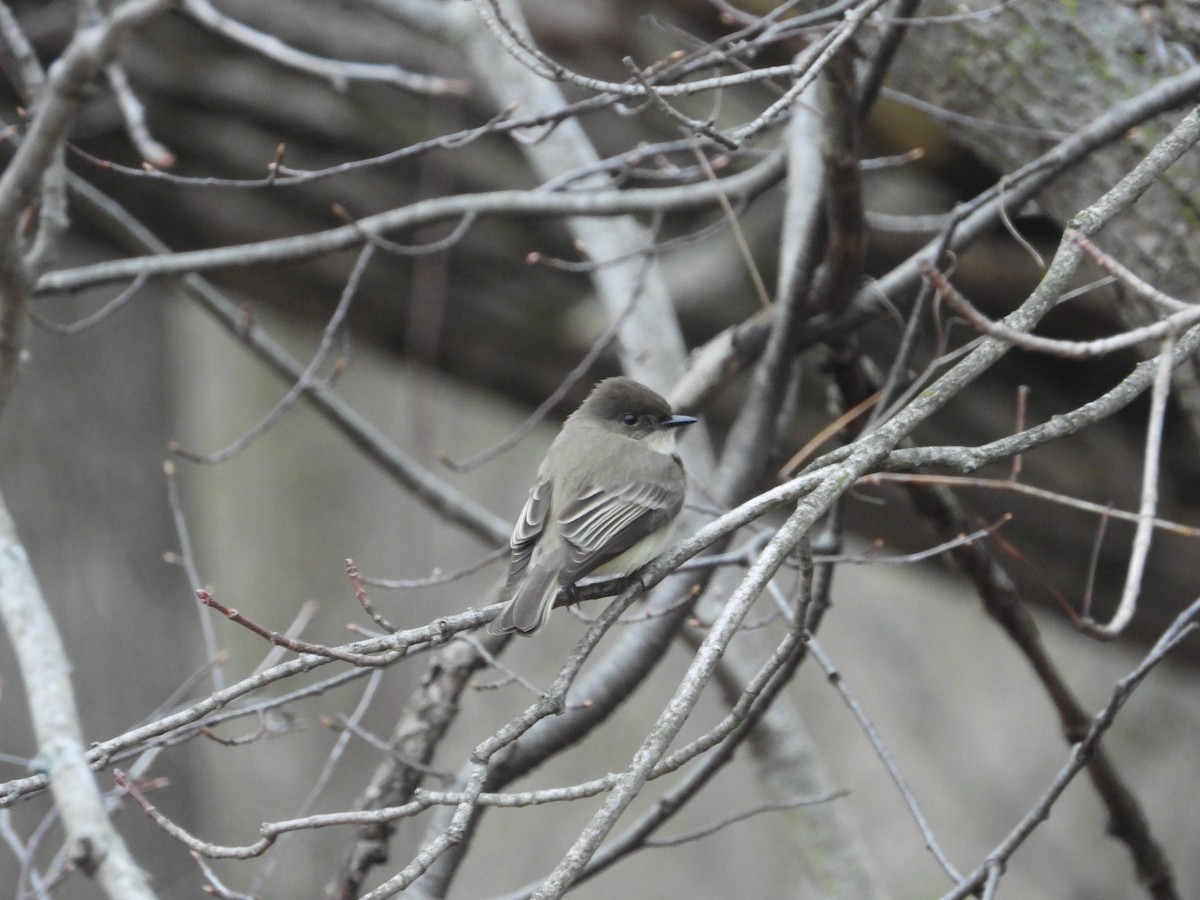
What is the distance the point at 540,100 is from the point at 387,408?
6960 mm

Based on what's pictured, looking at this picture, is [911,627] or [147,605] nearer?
[147,605]

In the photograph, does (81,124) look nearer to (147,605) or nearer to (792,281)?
(147,605)

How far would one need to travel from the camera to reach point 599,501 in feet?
11.1

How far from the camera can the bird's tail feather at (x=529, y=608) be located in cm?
264

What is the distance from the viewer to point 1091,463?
4934 millimetres

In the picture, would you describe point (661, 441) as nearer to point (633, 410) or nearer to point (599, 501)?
point (633, 410)

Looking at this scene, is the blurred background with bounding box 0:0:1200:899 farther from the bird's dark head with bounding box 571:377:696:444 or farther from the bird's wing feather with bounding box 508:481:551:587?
the bird's dark head with bounding box 571:377:696:444

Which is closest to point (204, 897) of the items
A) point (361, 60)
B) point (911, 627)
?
point (361, 60)

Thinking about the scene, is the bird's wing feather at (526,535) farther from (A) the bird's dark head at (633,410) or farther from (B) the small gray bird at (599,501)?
(A) the bird's dark head at (633,410)

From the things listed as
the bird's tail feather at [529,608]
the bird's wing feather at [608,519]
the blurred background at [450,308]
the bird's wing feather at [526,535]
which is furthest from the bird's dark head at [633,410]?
the bird's tail feather at [529,608]

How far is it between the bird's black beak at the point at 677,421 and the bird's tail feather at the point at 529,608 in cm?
80

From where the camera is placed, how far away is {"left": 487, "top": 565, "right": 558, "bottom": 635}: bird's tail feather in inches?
104

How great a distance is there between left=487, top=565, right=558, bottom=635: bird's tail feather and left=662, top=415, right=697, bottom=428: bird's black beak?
799 millimetres

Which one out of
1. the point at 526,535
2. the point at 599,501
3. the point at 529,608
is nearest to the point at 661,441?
the point at 599,501
